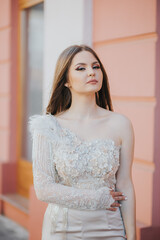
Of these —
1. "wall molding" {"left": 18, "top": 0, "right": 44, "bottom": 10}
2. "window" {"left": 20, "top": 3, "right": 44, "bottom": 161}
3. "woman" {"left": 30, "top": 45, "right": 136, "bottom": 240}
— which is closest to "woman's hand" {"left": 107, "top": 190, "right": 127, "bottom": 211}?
"woman" {"left": 30, "top": 45, "right": 136, "bottom": 240}

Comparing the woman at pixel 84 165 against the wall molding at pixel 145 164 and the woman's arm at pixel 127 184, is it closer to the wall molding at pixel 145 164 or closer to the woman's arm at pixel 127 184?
the woman's arm at pixel 127 184

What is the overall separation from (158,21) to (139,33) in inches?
9.6

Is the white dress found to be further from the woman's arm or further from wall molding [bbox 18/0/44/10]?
wall molding [bbox 18/0/44/10]

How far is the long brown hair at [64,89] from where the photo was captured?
8.09 feet

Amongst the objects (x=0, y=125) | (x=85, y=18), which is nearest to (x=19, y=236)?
(x=0, y=125)

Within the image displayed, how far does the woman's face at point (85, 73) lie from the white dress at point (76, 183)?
29 centimetres

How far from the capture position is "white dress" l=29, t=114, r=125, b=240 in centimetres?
228

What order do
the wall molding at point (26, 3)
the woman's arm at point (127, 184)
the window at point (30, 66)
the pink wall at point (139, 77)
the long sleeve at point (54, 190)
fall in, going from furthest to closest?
the window at point (30, 66), the wall molding at point (26, 3), the pink wall at point (139, 77), the woman's arm at point (127, 184), the long sleeve at point (54, 190)

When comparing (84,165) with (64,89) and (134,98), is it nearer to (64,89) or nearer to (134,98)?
(64,89)

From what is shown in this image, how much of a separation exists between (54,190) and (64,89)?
72 cm

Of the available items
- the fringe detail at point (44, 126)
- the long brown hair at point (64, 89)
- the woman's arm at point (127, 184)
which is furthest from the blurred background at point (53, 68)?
the fringe detail at point (44, 126)

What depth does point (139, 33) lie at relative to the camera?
3.50m

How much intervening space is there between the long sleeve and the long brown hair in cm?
38

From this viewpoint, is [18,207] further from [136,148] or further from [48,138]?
[48,138]
